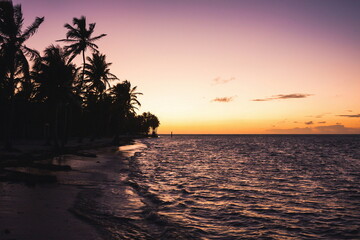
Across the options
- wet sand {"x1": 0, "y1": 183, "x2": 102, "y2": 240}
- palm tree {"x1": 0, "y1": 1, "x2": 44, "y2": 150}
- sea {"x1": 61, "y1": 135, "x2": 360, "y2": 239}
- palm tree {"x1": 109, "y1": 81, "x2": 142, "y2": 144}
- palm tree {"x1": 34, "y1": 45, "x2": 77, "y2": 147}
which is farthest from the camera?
palm tree {"x1": 109, "y1": 81, "x2": 142, "y2": 144}

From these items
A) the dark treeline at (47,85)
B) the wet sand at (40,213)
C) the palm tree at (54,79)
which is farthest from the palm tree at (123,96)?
the wet sand at (40,213)

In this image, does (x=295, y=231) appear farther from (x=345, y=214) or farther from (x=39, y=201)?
(x=39, y=201)

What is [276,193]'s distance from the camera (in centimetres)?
1412

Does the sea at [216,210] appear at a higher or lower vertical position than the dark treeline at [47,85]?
lower

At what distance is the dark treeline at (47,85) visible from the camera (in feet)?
79.3

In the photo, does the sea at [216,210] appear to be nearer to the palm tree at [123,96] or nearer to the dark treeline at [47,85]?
the dark treeline at [47,85]

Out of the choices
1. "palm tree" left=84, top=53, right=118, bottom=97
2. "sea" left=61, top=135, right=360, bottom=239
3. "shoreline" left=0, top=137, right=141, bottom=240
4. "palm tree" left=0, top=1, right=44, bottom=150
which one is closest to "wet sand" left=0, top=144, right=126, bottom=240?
"shoreline" left=0, top=137, right=141, bottom=240

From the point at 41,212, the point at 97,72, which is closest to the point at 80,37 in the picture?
the point at 97,72

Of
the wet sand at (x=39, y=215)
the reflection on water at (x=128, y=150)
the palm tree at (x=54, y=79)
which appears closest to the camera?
the wet sand at (x=39, y=215)

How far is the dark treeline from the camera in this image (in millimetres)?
24172

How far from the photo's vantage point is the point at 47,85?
98.1ft

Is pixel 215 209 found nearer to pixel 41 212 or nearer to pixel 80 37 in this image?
pixel 41 212

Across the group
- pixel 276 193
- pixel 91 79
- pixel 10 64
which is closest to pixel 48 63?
pixel 10 64

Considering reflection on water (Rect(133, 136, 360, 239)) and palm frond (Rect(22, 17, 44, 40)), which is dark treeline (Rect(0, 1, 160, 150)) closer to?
palm frond (Rect(22, 17, 44, 40))
